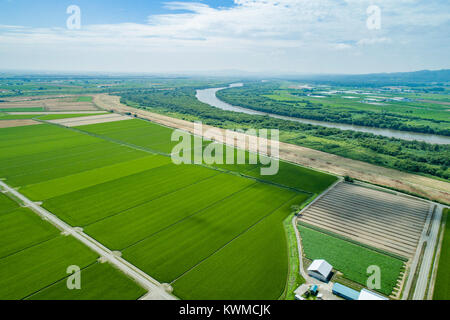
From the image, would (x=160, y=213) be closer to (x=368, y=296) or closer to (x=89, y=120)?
(x=368, y=296)

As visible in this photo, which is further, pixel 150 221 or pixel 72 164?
pixel 72 164

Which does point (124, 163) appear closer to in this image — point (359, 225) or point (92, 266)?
point (92, 266)

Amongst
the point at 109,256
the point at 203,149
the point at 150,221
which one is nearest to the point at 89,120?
the point at 203,149

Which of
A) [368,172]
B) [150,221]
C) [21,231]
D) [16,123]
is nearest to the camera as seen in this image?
[21,231]

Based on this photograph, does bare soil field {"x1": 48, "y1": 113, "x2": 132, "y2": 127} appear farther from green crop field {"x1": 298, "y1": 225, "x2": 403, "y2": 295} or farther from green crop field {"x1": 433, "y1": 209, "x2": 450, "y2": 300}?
green crop field {"x1": 433, "y1": 209, "x2": 450, "y2": 300}

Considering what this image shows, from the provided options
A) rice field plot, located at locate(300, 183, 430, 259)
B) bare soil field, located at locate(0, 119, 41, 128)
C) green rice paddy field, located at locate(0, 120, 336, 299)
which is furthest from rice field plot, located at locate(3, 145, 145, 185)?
rice field plot, located at locate(300, 183, 430, 259)

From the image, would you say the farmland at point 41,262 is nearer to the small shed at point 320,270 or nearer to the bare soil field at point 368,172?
the small shed at point 320,270
